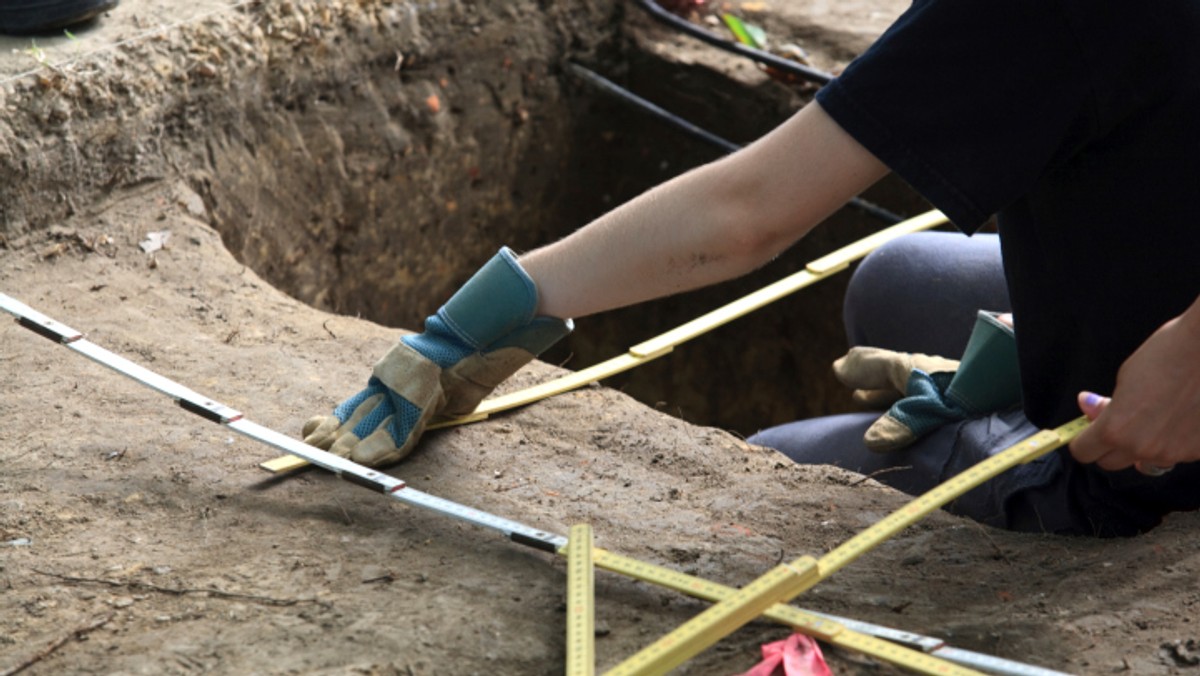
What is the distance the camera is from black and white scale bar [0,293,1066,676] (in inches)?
59.0

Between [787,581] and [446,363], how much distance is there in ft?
2.31

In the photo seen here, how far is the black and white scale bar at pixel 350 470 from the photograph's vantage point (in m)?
1.50

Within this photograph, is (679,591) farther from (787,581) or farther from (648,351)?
(648,351)

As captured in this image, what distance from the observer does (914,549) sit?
1835mm

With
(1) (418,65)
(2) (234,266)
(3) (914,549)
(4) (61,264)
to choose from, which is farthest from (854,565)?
(1) (418,65)

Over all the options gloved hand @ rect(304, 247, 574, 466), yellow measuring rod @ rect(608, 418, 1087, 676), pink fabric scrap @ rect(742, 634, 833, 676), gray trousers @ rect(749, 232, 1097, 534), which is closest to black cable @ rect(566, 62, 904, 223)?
gray trousers @ rect(749, 232, 1097, 534)

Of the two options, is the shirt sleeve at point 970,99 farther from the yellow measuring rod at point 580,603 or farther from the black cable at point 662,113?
the black cable at point 662,113

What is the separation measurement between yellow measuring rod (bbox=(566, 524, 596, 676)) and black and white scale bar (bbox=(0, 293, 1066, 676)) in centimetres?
4

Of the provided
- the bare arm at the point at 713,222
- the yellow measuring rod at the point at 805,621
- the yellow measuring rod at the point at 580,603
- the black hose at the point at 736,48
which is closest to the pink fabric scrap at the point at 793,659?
the yellow measuring rod at the point at 805,621

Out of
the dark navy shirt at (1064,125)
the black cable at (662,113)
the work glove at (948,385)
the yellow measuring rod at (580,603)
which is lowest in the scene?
the yellow measuring rod at (580,603)

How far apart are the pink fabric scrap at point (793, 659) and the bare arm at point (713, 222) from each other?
51 centimetres

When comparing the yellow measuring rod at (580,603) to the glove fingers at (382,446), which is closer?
the yellow measuring rod at (580,603)

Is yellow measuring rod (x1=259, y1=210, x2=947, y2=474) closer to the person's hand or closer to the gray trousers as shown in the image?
the gray trousers

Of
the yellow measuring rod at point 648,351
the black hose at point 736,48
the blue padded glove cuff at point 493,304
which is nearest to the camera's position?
the blue padded glove cuff at point 493,304
